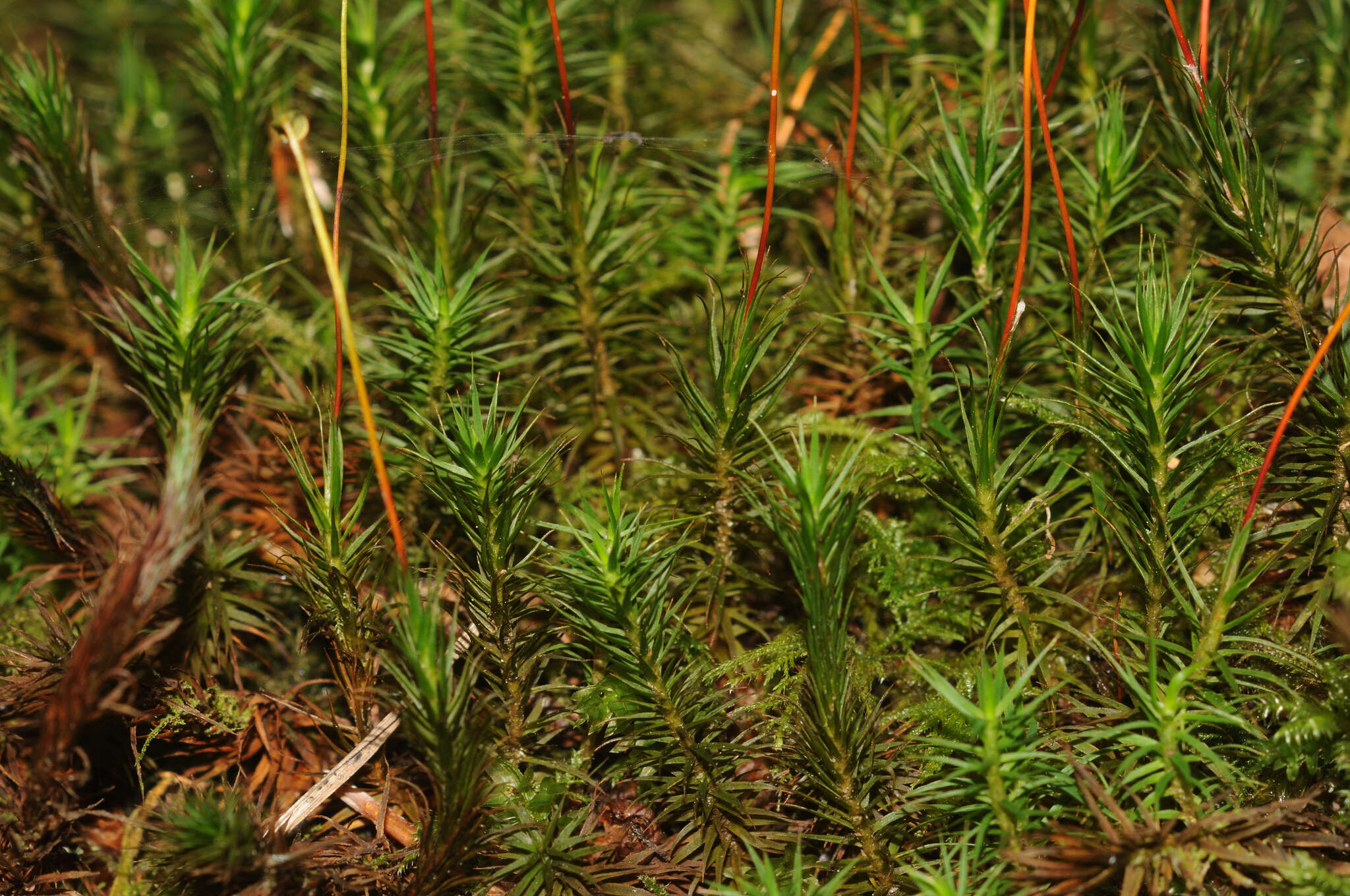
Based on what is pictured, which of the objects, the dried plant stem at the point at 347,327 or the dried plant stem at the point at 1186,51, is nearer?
the dried plant stem at the point at 347,327

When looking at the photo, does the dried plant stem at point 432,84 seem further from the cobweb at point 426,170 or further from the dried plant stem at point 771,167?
the dried plant stem at point 771,167

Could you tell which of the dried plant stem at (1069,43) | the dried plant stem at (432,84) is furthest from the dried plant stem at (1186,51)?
the dried plant stem at (432,84)

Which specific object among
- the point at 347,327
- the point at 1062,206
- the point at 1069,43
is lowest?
the point at 347,327

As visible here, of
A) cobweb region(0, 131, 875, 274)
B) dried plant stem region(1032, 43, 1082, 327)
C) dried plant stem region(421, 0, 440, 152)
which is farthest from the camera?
cobweb region(0, 131, 875, 274)

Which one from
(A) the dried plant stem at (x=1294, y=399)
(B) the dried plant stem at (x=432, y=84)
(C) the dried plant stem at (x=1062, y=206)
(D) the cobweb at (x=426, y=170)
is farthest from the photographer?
(D) the cobweb at (x=426, y=170)

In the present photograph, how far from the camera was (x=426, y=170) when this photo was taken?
1685 mm

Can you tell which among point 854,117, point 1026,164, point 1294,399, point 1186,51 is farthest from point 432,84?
point 1294,399

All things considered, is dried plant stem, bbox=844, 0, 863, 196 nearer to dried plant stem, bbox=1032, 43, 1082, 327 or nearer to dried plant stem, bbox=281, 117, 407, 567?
dried plant stem, bbox=1032, 43, 1082, 327

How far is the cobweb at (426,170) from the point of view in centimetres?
166

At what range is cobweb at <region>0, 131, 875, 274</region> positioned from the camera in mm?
1658

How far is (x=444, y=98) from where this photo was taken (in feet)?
5.91

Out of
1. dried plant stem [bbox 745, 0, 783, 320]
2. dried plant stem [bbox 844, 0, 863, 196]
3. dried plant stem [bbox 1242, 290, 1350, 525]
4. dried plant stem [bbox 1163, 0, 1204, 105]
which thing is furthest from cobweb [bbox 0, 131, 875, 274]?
dried plant stem [bbox 1242, 290, 1350, 525]

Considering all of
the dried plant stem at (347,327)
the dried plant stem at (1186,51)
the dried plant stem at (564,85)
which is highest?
the dried plant stem at (1186,51)

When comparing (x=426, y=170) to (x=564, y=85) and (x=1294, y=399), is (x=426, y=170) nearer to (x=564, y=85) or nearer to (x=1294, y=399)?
(x=564, y=85)
